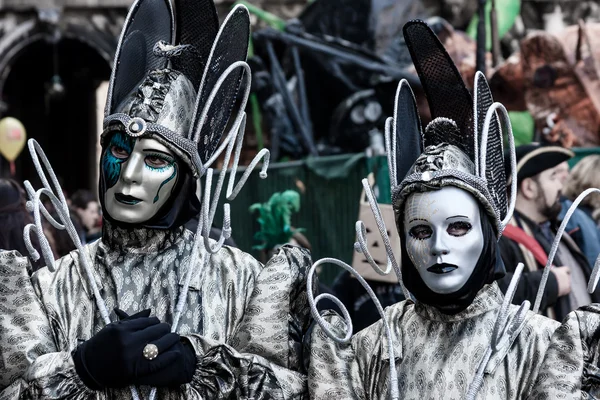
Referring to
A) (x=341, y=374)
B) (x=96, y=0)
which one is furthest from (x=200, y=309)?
(x=96, y=0)

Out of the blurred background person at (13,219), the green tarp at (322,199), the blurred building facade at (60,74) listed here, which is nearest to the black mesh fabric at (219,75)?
the blurred background person at (13,219)

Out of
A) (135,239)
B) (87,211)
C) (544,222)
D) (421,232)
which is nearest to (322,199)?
(87,211)

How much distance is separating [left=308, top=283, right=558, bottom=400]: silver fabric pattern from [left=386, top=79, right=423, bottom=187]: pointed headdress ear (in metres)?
0.41

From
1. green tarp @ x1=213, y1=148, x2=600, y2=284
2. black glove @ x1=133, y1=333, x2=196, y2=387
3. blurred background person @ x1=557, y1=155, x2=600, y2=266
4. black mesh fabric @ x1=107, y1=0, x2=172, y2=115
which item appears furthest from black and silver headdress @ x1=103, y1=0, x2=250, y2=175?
green tarp @ x1=213, y1=148, x2=600, y2=284

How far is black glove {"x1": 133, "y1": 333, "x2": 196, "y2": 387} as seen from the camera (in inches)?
154

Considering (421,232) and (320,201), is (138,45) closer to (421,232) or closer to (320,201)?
(421,232)

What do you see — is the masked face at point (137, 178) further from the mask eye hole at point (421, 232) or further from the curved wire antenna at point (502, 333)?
the curved wire antenna at point (502, 333)

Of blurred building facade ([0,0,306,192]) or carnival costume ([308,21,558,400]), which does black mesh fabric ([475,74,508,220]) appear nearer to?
carnival costume ([308,21,558,400])

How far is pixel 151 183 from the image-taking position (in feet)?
13.8

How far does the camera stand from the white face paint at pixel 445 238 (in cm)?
398

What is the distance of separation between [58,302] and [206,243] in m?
0.47

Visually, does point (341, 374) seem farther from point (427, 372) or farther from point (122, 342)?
point (122, 342)

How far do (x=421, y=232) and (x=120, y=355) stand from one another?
2.95 feet

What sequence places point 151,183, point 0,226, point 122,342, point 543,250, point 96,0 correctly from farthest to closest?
point 96,0, point 543,250, point 0,226, point 151,183, point 122,342
